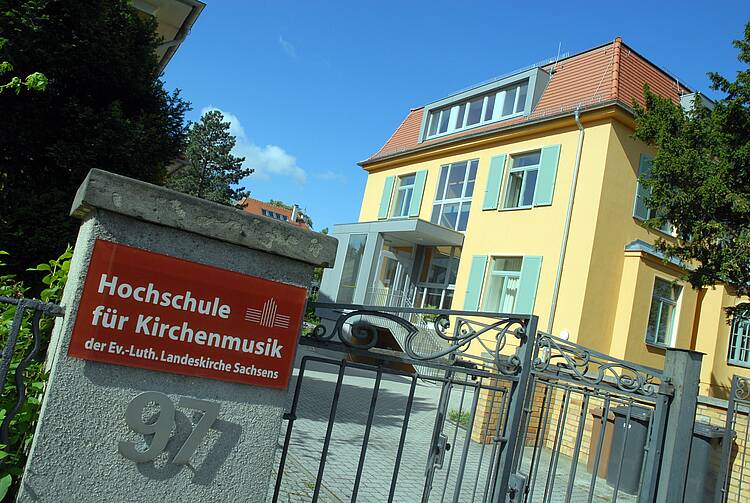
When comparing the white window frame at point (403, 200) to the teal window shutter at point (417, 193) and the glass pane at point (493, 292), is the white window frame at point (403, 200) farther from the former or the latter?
the glass pane at point (493, 292)

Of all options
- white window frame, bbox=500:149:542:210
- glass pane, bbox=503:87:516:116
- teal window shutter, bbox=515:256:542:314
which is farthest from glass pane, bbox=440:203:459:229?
teal window shutter, bbox=515:256:542:314

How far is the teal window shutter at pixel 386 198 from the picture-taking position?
22659mm

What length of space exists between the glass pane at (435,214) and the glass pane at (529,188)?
12.5 ft

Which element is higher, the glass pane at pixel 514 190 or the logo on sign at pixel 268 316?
the glass pane at pixel 514 190

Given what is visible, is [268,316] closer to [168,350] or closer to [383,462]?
[168,350]

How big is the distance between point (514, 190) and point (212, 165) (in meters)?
35.2

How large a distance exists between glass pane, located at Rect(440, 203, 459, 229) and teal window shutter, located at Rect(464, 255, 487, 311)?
2.28 meters

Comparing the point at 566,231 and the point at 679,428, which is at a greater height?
the point at 566,231

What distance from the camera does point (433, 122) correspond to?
22.2 meters

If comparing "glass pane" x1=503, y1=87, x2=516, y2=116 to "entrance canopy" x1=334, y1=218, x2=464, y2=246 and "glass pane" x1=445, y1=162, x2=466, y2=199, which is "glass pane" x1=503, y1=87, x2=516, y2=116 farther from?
"entrance canopy" x1=334, y1=218, x2=464, y2=246

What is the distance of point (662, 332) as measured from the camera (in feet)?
51.8

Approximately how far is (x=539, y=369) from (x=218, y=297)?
96.6 inches

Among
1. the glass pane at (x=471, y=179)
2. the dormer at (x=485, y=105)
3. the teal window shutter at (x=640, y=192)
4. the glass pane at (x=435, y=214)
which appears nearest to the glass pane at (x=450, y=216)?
the glass pane at (x=435, y=214)

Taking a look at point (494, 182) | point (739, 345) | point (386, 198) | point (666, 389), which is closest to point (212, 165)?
point (386, 198)
